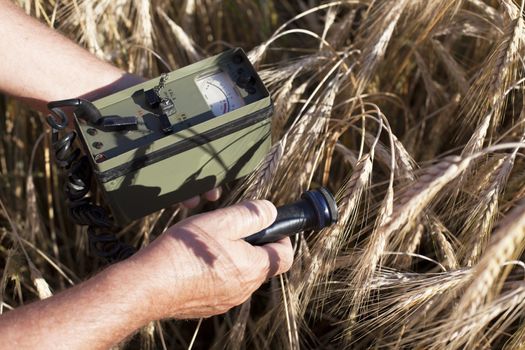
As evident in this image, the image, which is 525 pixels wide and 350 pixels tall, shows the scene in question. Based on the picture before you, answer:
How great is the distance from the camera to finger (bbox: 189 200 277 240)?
50.3 inches

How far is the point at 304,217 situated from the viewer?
1328mm

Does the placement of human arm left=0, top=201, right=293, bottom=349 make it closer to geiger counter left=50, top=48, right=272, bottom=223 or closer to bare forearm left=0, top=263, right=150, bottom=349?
bare forearm left=0, top=263, right=150, bottom=349

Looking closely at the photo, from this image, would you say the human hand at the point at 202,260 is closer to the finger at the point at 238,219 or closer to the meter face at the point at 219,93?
the finger at the point at 238,219

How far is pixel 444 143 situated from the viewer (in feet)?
6.38

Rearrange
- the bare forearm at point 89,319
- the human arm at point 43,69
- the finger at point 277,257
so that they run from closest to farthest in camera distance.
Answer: the bare forearm at point 89,319 < the finger at point 277,257 < the human arm at point 43,69

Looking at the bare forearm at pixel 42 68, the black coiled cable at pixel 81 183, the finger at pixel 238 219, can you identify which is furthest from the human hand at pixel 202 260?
the bare forearm at pixel 42 68

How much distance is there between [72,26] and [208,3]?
1.69 feet

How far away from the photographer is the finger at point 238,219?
128 centimetres

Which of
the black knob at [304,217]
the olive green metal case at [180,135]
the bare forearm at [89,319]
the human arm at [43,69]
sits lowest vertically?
the bare forearm at [89,319]

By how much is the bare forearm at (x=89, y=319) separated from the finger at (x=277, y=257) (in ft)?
0.93

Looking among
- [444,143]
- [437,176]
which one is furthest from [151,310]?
[444,143]

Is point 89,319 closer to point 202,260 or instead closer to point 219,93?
point 202,260

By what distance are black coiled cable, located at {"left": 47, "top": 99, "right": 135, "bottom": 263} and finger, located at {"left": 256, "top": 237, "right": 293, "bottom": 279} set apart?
42 cm

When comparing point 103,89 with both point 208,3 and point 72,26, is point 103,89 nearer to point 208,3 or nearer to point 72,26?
point 72,26
